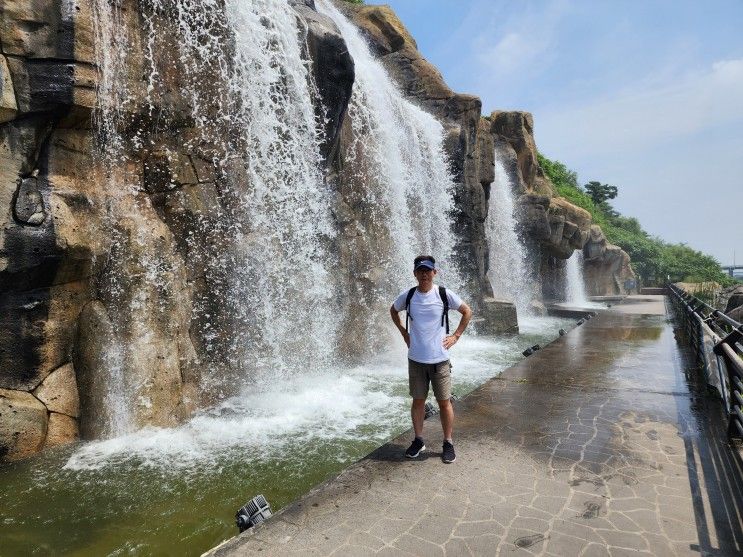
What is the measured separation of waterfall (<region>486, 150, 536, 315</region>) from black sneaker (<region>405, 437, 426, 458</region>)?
2171 cm

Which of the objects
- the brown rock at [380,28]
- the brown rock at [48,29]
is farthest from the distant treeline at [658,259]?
the brown rock at [48,29]

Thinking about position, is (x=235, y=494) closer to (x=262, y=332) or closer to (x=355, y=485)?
(x=355, y=485)

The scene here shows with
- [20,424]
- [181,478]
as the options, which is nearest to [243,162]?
[20,424]

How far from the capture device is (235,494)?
5.16 m

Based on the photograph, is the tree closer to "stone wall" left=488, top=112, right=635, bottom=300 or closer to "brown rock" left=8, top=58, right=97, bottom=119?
"stone wall" left=488, top=112, right=635, bottom=300

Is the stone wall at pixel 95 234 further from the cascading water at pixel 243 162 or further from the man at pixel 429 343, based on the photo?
the man at pixel 429 343

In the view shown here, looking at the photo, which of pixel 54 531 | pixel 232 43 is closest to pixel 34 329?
pixel 54 531

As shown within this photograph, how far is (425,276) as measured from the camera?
4691 mm

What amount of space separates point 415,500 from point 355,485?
584 mm

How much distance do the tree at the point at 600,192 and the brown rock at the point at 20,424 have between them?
83.5m

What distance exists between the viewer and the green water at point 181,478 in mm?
4430

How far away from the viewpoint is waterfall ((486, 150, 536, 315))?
86.4 ft

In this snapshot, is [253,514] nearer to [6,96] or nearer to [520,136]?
[6,96]

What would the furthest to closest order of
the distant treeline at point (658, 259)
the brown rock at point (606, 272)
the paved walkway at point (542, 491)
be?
the distant treeline at point (658, 259), the brown rock at point (606, 272), the paved walkway at point (542, 491)
